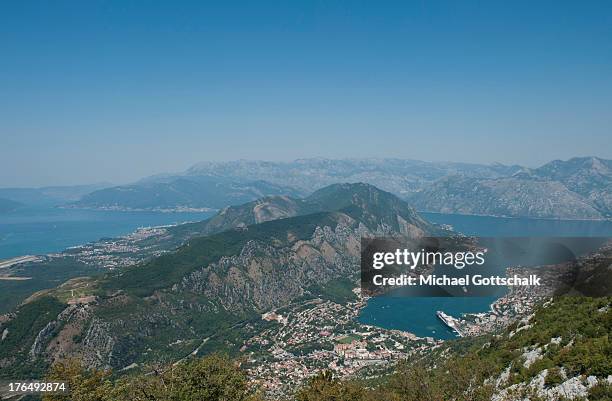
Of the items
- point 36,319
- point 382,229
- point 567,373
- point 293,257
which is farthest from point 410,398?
point 382,229

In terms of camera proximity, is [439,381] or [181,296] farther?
[181,296]

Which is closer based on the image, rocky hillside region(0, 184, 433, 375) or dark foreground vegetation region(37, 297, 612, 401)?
dark foreground vegetation region(37, 297, 612, 401)

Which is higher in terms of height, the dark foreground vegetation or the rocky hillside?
the dark foreground vegetation

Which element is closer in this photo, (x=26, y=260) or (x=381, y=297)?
(x=381, y=297)

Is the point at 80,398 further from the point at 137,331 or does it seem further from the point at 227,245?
the point at 227,245

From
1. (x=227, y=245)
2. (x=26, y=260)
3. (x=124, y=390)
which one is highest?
(x=124, y=390)

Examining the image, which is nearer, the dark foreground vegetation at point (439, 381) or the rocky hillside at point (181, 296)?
the dark foreground vegetation at point (439, 381)

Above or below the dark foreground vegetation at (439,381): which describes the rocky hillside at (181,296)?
below

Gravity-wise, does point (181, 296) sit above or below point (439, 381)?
below
